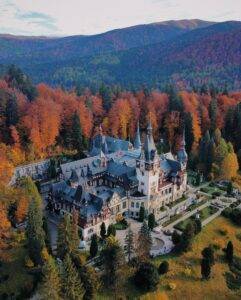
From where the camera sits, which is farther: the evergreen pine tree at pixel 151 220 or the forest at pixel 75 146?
the evergreen pine tree at pixel 151 220

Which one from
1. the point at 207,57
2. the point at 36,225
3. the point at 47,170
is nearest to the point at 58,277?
the point at 36,225

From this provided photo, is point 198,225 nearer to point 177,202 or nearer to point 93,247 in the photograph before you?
point 177,202

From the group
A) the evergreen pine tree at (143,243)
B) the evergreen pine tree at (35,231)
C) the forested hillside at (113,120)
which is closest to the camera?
the evergreen pine tree at (35,231)

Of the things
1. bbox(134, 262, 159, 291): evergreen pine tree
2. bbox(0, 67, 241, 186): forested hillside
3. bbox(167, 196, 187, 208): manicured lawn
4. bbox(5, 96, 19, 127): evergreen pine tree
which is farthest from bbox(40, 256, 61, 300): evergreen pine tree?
bbox(5, 96, 19, 127): evergreen pine tree

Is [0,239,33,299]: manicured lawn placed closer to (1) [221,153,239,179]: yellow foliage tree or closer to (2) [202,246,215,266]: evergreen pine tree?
(2) [202,246,215,266]: evergreen pine tree

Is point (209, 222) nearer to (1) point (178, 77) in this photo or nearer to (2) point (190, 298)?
(2) point (190, 298)

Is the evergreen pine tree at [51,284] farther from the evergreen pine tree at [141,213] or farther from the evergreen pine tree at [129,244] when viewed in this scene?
the evergreen pine tree at [141,213]

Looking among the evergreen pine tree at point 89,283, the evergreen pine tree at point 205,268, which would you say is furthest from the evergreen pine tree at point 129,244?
the evergreen pine tree at point 205,268

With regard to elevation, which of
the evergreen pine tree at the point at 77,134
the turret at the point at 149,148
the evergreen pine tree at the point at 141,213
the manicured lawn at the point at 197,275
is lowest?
the manicured lawn at the point at 197,275

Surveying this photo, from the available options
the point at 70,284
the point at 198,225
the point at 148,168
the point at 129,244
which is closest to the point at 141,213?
the point at 148,168
